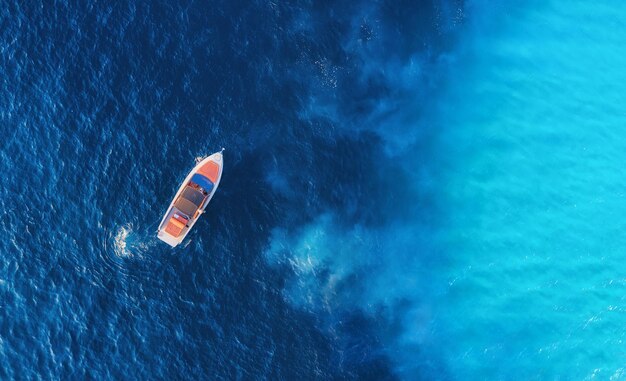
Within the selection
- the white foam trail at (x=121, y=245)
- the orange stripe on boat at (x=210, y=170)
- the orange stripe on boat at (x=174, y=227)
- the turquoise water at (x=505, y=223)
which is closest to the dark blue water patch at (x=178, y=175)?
the white foam trail at (x=121, y=245)

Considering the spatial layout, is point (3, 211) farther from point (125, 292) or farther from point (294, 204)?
point (294, 204)

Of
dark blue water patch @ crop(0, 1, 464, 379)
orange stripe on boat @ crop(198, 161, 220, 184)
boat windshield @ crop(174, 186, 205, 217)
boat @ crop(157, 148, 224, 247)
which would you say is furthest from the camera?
orange stripe on boat @ crop(198, 161, 220, 184)

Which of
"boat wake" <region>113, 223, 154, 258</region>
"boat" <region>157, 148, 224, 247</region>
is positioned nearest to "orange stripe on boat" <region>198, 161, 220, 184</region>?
"boat" <region>157, 148, 224, 247</region>

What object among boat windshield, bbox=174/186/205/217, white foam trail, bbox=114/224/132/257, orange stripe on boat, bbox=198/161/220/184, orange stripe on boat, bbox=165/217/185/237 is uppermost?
orange stripe on boat, bbox=198/161/220/184

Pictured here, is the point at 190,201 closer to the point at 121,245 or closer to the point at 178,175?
the point at 178,175

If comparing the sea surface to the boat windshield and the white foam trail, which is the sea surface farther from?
the boat windshield

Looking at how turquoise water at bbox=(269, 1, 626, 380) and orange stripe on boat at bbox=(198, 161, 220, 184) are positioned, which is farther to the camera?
turquoise water at bbox=(269, 1, 626, 380)

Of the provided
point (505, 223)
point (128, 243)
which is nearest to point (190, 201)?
point (128, 243)
